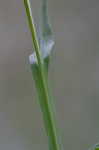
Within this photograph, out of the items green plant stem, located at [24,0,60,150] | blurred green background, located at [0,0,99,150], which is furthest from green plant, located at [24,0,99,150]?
blurred green background, located at [0,0,99,150]

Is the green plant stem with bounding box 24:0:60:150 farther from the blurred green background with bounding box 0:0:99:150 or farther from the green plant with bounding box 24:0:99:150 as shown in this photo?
the blurred green background with bounding box 0:0:99:150

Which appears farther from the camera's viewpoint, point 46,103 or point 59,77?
point 59,77

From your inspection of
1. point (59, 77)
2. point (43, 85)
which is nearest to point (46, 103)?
point (43, 85)

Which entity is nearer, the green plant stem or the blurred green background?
the green plant stem

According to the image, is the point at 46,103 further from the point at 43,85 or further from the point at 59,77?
the point at 59,77

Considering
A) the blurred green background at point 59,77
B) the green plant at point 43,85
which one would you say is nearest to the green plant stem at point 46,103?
the green plant at point 43,85

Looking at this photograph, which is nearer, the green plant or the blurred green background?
the green plant

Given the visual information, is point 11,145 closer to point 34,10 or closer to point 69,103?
point 69,103

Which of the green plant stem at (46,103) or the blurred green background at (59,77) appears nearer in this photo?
the green plant stem at (46,103)

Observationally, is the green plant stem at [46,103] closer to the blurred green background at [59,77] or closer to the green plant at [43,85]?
the green plant at [43,85]
